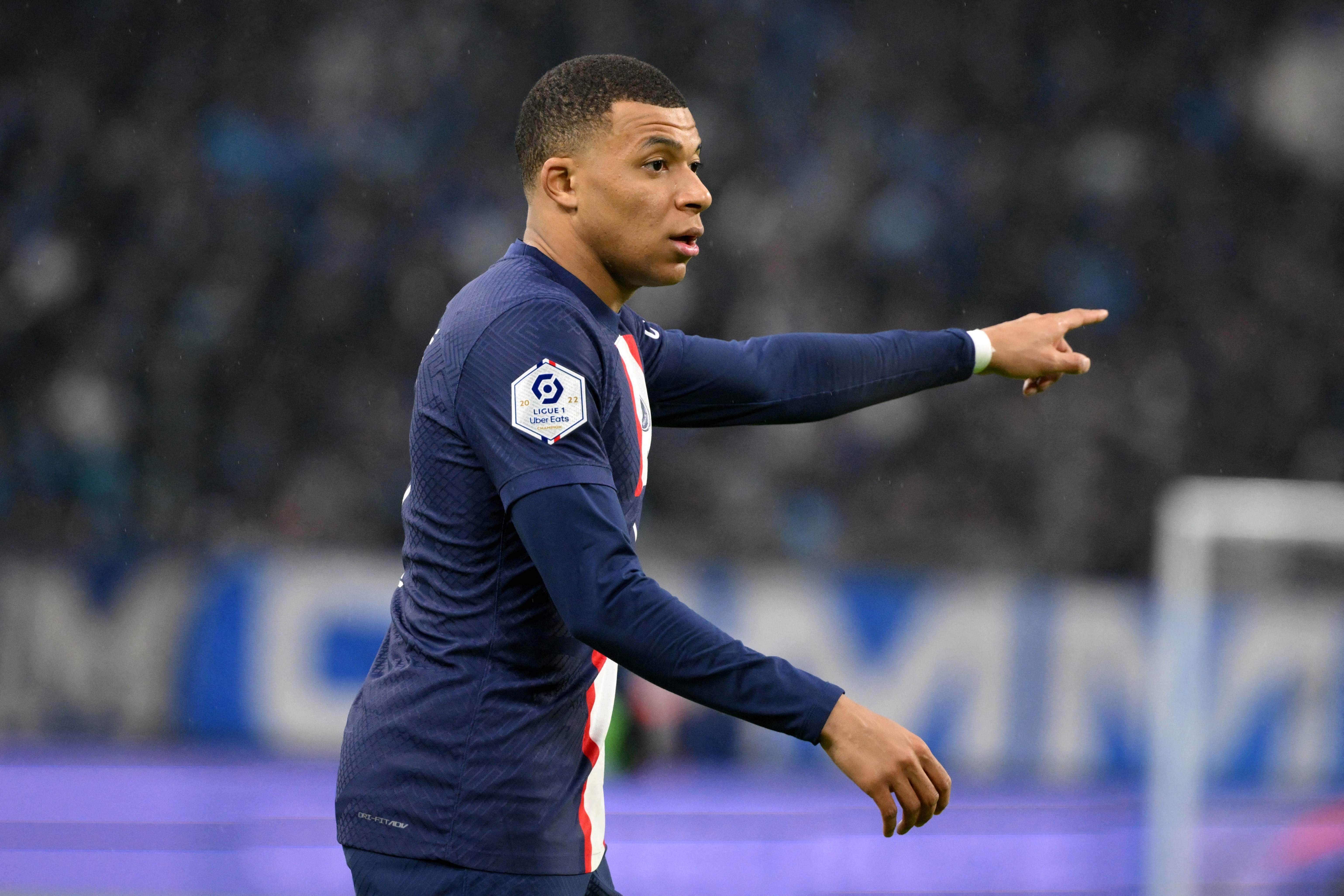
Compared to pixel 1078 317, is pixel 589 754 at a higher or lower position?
lower

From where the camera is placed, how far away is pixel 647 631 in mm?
2027

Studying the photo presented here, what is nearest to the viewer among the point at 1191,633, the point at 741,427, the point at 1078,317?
the point at 1078,317

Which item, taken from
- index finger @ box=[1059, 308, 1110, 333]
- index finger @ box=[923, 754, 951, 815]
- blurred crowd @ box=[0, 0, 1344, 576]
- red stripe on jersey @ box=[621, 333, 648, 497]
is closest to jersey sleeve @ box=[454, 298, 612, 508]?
red stripe on jersey @ box=[621, 333, 648, 497]

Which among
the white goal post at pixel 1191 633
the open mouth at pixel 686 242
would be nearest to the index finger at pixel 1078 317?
the open mouth at pixel 686 242

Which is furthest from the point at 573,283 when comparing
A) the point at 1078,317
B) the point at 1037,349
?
the point at 1078,317

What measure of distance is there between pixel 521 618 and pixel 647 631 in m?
0.27

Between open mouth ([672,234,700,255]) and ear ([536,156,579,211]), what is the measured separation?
17 centimetres

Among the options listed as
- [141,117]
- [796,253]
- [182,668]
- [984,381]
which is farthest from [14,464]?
[984,381]

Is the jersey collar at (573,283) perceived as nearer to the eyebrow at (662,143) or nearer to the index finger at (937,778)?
the eyebrow at (662,143)

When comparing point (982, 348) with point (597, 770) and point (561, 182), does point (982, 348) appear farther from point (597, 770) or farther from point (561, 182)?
point (597, 770)

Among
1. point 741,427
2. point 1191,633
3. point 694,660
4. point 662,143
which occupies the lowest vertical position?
point 694,660

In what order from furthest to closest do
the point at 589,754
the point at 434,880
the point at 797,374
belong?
1. the point at 797,374
2. the point at 589,754
3. the point at 434,880

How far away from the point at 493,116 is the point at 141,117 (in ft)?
8.47

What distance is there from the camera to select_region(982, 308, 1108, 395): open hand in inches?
119
